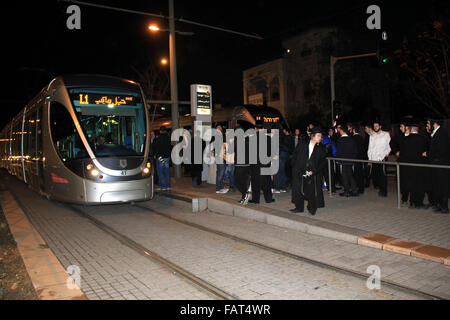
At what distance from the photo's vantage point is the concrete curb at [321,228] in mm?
5406

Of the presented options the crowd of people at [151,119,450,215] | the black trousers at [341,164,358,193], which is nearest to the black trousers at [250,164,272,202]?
the crowd of people at [151,119,450,215]

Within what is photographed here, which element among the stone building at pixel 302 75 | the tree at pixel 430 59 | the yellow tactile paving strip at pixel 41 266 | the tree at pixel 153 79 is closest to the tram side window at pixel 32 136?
the yellow tactile paving strip at pixel 41 266

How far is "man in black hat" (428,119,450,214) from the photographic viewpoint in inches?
298

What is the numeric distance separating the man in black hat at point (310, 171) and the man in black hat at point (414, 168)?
1.88m

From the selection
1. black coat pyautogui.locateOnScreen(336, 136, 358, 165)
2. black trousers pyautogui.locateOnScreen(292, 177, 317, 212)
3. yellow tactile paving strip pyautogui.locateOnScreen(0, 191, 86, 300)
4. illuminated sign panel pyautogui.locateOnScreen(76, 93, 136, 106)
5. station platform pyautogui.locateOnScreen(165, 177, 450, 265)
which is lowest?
yellow tactile paving strip pyautogui.locateOnScreen(0, 191, 86, 300)

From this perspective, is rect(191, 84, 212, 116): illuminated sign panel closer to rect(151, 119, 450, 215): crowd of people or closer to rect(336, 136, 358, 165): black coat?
rect(151, 119, 450, 215): crowd of people

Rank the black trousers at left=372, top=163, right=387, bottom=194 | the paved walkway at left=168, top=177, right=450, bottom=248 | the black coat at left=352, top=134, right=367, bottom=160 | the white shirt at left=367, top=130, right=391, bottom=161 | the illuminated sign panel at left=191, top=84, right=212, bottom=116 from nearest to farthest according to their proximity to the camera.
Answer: the paved walkway at left=168, top=177, right=450, bottom=248 < the black trousers at left=372, top=163, right=387, bottom=194 < the white shirt at left=367, top=130, right=391, bottom=161 < the black coat at left=352, top=134, right=367, bottom=160 < the illuminated sign panel at left=191, top=84, right=212, bottom=116

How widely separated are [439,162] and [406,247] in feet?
10.1

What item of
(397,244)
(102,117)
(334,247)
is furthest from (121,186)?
(397,244)

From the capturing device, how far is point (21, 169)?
46.4ft

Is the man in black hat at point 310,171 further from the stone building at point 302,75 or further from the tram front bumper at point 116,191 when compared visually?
the stone building at point 302,75

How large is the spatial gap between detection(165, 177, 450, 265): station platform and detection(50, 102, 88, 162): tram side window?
123 inches

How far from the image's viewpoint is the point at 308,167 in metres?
7.80
